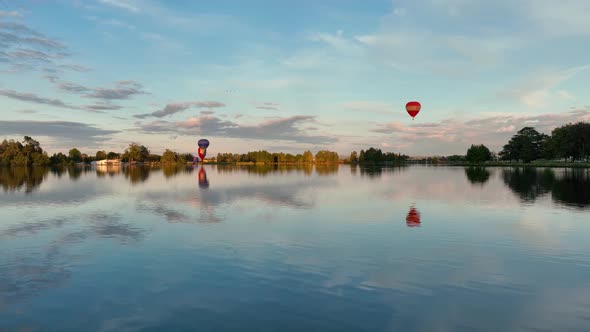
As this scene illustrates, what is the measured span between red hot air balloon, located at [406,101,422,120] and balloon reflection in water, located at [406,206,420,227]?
5535 cm

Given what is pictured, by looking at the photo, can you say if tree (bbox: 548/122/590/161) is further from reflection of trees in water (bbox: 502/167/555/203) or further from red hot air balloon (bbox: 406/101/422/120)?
red hot air balloon (bbox: 406/101/422/120)

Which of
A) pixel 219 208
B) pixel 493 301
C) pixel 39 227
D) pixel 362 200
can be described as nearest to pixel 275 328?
pixel 493 301

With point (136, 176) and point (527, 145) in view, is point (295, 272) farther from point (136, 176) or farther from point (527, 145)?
point (527, 145)

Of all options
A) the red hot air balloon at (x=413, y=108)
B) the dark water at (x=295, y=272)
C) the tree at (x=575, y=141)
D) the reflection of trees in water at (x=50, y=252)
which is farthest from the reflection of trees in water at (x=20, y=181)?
the tree at (x=575, y=141)

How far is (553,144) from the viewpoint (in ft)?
522

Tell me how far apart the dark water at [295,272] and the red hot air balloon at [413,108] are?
187 feet

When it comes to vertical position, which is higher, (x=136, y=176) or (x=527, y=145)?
(x=527, y=145)

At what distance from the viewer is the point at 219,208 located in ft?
121

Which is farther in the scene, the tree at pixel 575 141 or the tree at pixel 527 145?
the tree at pixel 527 145

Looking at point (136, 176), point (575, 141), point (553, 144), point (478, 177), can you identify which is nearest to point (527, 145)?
point (553, 144)

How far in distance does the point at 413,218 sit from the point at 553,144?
6430 inches

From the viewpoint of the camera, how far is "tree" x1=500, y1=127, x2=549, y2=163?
562ft

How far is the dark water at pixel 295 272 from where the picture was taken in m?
11.5

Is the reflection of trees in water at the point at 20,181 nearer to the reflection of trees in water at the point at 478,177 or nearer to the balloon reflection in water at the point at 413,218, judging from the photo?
the balloon reflection in water at the point at 413,218
